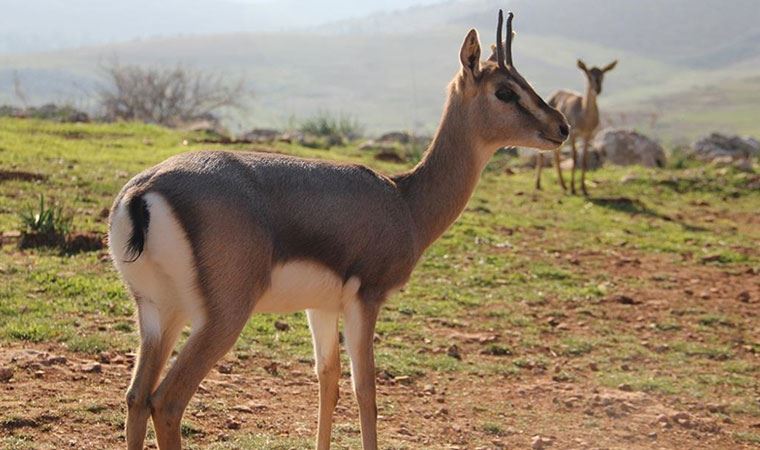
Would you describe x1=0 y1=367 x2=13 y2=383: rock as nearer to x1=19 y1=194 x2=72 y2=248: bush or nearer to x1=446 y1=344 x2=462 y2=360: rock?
x1=446 y1=344 x2=462 y2=360: rock

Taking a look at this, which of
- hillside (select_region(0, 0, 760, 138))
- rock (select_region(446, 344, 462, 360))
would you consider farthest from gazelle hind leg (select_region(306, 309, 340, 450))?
hillside (select_region(0, 0, 760, 138))

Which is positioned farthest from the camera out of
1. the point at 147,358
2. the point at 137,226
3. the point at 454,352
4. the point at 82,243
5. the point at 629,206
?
the point at 629,206

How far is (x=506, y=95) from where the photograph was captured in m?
6.61

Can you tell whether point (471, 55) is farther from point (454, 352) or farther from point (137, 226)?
point (454, 352)

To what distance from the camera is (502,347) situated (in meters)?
8.84

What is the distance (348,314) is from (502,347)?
325cm

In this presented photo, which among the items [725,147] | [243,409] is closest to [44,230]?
[243,409]

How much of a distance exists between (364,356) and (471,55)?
5.93 feet

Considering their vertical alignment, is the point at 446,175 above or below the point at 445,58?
above

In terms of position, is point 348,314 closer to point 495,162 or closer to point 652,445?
point 652,445

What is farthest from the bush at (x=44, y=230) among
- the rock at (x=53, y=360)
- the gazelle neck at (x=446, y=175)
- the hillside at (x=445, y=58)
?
the hillside at (x=445, y=58)

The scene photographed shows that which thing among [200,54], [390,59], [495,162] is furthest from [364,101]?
[495,162]

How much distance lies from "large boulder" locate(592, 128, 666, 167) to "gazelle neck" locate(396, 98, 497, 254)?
559 inches

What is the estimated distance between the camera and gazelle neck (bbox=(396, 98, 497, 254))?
21.2ft
